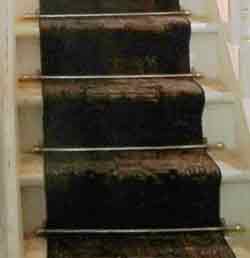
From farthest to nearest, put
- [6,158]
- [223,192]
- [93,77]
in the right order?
[93,77], [223,192], [6,158]

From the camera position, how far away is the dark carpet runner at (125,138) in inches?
71.7

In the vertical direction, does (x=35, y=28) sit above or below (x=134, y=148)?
above

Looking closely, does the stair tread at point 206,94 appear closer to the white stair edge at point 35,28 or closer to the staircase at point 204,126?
the staircase at point 204,126

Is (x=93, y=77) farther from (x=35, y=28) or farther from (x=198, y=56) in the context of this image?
(x=198, y=56)

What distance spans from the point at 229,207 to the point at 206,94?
14.6 inches

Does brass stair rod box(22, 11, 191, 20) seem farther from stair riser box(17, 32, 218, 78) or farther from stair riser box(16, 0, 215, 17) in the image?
stair riser box(17, 32, 218, 78)

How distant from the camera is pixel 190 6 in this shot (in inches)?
94.9

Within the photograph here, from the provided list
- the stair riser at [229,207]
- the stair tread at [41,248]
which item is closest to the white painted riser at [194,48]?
the stair riser at [229,207]

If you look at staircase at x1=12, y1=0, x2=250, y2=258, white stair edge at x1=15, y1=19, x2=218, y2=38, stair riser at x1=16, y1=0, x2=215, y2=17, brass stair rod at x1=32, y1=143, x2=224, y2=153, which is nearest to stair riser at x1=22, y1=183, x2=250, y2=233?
staircase at x1=12, y1=0, x2=250, y2=258

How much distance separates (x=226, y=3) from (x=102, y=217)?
2.69ft

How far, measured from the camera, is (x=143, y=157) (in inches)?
76.4

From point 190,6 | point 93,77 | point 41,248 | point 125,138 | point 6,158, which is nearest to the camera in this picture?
point 6,158

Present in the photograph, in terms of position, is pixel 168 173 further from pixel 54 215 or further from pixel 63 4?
pixel 63 4

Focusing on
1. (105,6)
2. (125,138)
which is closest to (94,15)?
(105,6)
